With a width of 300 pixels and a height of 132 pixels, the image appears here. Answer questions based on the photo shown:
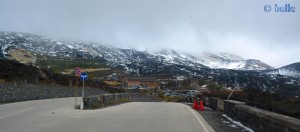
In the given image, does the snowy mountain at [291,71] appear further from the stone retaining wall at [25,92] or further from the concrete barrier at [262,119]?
the stone retaining wall at [25,92]

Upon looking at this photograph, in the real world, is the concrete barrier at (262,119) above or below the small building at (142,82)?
below

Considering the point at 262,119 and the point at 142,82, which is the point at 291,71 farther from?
the point at 142,82

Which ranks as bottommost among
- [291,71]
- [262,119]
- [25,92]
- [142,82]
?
[262,119]

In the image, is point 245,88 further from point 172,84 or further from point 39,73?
point 172,84

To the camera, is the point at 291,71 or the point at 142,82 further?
the point at 142,82

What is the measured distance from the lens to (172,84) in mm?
143000

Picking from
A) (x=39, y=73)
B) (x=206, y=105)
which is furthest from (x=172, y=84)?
(x=206, y=105)

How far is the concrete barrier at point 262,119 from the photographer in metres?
8.93

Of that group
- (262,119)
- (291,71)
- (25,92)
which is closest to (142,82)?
(25,92)

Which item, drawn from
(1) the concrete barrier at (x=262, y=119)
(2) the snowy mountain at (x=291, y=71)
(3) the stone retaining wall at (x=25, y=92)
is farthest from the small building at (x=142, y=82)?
(1) the concrete barrier at (x=262, y=119)

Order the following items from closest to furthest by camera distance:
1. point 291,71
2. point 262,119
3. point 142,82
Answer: point 262,119
point 291,71
point 142,82

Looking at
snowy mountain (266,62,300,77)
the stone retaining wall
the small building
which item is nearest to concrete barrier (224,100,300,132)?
snowy mountain (266,62,300,77)

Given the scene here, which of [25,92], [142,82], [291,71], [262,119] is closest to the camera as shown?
[262,119]

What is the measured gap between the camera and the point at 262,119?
11.3 meters
